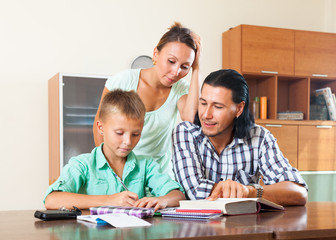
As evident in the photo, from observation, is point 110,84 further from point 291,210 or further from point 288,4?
point 288,4

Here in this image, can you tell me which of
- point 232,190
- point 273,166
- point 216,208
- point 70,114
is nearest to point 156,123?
point 273,166

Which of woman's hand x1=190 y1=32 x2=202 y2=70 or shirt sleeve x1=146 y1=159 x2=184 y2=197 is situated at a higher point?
woman's hand x1=190 y1=32 x2=202 y2=70

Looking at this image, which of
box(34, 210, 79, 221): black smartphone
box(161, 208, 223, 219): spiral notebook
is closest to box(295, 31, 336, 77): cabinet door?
box(161, 208, 223, 219): spiral notebook

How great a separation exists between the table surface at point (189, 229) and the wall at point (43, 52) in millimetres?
2637

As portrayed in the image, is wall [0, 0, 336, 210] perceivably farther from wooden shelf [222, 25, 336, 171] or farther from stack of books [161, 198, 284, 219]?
stack of books [161, 198, 284, 219]

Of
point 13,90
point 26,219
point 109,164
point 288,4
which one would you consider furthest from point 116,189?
point 288,4

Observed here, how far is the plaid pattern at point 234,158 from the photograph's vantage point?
1860 mm

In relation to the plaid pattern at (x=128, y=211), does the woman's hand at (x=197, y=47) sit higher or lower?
higher

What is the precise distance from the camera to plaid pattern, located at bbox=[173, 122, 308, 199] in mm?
1860

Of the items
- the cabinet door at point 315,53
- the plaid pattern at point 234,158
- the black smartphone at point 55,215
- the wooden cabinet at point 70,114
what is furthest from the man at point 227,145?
the cabinet door at point 315,53

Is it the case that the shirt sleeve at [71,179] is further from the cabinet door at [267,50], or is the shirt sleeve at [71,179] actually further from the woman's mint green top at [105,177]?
the cabinet door at [267,50]

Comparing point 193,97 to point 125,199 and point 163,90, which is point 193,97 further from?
point 125,199

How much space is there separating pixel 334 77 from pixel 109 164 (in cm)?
363

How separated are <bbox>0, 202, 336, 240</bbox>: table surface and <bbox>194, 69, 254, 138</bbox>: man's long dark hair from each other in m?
0.64
